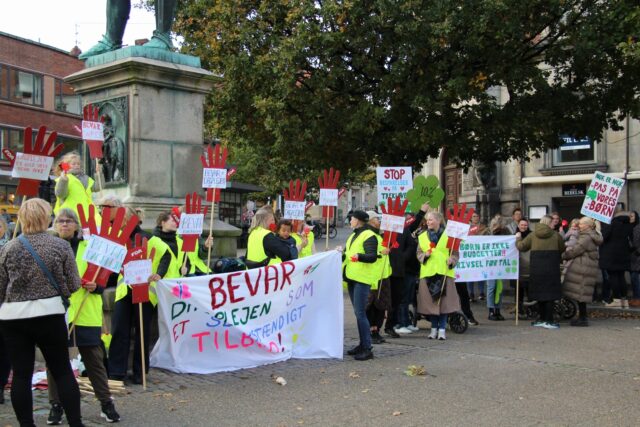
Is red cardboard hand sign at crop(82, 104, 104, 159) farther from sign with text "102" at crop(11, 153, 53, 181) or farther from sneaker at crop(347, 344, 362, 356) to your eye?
sneaker at crop(347, 344, 362, 356)

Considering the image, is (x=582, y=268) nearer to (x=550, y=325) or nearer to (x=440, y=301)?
(x=550, y=325)

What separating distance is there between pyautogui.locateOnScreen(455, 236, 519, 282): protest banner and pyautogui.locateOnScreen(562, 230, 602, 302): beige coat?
0.93 m

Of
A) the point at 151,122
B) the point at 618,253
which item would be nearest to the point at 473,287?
the point at 618,253

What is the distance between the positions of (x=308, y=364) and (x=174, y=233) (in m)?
2.11

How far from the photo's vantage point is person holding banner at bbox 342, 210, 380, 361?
29.6ft

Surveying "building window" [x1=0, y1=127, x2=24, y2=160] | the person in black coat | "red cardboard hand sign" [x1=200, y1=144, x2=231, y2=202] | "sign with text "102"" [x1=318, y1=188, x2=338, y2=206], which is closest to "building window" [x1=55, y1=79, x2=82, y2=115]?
"building window" [x1=0, y1=127, x2=24, y2=160]

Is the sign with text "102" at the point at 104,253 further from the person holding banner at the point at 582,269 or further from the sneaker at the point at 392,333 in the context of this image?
the person holding banner at the point at 582,269

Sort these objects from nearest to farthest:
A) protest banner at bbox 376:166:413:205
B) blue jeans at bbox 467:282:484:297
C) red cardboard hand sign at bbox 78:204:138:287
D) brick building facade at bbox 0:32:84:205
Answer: red cardboard hand sign at bbox 78:204:138:287 < protest banner at bbox 376:166:413:205 < blue jeans at bbox 467:282:484:297 < brick building facade at bbox 0:32:84:205

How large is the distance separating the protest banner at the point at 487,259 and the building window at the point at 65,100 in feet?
114

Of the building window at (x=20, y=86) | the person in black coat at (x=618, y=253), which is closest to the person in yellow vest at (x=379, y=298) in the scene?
the person in black coat at (x=618, y=253)

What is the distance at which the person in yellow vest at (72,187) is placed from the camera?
833cm

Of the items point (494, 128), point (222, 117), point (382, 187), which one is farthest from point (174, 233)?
point (222, 117)

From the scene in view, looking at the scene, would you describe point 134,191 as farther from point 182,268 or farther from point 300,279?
point 300,279

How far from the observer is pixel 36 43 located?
4153 cm
